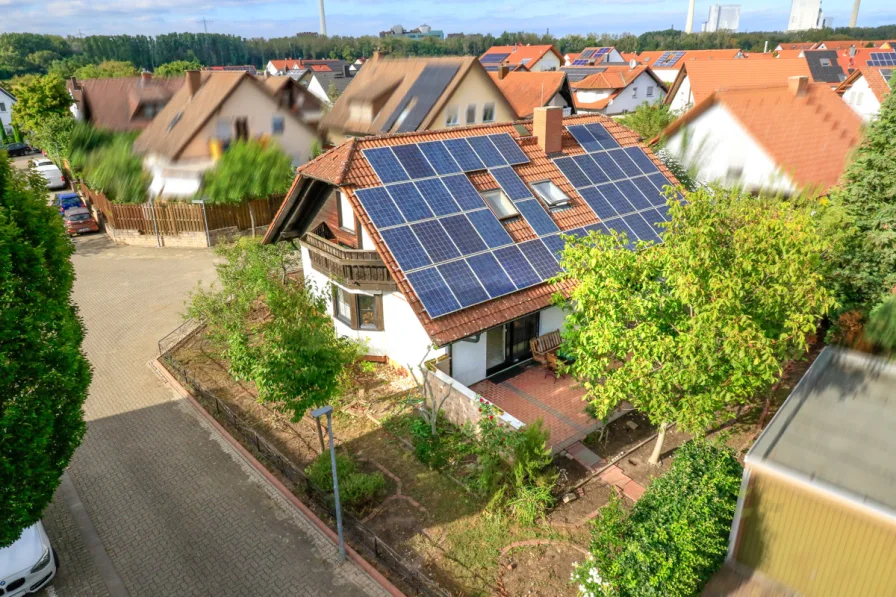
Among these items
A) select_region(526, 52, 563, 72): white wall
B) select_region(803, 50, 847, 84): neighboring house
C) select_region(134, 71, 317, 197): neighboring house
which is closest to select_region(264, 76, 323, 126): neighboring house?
select_region(134, 71, 317, 197): neighboring house

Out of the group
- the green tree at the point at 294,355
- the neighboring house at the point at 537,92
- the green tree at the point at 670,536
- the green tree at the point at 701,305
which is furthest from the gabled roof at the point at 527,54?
the green tree at the point at 670,536

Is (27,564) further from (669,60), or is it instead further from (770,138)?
(669,60)

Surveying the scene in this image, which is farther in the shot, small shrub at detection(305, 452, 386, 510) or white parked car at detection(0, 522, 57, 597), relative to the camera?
small shrub at detection(305, 452, 386, 510)

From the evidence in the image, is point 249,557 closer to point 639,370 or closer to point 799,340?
point 639,370

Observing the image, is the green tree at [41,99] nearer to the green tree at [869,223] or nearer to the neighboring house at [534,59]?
the neighboring house at [534,59]

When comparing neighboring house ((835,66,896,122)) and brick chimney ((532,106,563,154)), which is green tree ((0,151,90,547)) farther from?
neighboring house ((835,66,896,122))

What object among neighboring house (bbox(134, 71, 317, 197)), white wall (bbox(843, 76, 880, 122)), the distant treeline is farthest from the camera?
the distant treeline

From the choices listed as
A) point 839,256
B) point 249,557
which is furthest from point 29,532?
point 839,256

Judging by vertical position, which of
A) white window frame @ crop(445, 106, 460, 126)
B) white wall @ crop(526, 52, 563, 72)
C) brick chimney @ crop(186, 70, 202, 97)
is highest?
white wall @ crop(526, 52, 563, 72)
